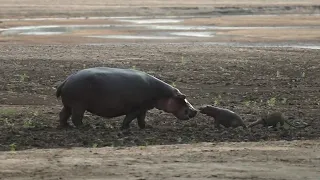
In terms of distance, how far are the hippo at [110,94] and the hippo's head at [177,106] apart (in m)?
0.05

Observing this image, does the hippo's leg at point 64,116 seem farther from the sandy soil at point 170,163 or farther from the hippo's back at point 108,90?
the sandy soil at point 170,163

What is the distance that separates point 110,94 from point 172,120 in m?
1.95

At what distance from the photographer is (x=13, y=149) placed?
12.0m

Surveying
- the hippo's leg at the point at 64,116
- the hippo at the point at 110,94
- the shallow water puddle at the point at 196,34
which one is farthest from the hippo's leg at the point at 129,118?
the shallow water puddle at the point at 196,34

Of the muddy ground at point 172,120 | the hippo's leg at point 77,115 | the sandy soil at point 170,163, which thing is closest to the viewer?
the sandy soil at point 170,163

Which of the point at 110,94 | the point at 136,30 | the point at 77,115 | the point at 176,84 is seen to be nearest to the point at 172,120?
the point at 110,94

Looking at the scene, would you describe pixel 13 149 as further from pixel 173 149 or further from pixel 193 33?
pixel 193 33

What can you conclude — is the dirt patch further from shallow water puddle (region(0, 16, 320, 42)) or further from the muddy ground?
shallow water puddle (region(0, 16, 320, 42))

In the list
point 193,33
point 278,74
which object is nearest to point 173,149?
point 278,74

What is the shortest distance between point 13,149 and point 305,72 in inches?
564

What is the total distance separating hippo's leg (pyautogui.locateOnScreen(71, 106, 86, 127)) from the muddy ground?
0.65 ft

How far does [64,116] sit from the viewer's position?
1420 cm

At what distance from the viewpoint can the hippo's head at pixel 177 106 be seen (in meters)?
14.5

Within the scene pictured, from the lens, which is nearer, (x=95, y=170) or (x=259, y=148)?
(x=95, y=170)
